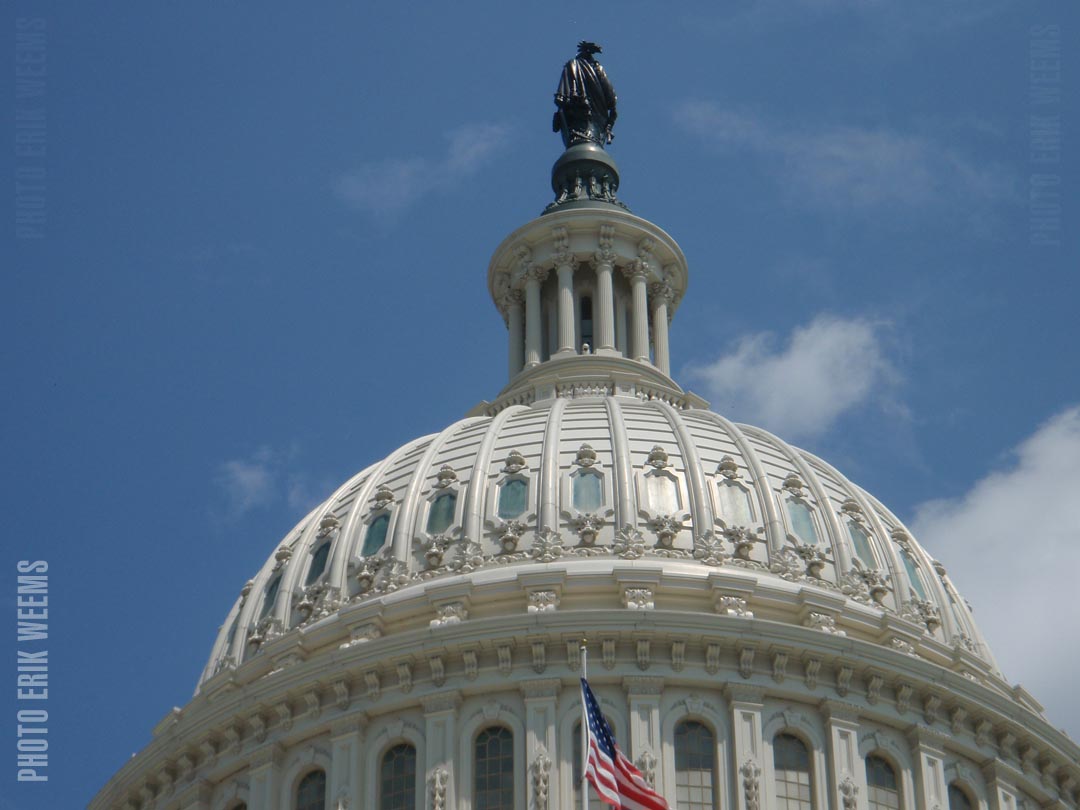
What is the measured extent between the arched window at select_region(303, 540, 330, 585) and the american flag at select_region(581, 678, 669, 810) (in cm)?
2130

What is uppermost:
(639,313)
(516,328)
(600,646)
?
(516,328)

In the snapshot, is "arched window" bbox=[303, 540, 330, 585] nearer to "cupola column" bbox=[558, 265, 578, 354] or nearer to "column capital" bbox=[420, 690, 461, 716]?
"column capital" bbox=[420, 690, 461, 716]

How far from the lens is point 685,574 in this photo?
80312mm

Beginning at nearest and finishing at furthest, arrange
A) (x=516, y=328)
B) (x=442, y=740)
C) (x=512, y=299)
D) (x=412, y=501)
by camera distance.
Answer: (x=442, y=740) → (x=412, y=501) → (x=516, y=328) → (x=512, y=299)

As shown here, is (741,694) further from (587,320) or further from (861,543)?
(587,320)

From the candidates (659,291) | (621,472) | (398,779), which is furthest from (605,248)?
(398,779)

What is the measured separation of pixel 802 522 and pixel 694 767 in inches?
450

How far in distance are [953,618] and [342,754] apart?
68.6 ft

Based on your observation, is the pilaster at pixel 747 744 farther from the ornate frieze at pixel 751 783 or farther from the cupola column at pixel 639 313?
the cupola column at pixel 639 313

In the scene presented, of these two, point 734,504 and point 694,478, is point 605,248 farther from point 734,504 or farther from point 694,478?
point 734,504

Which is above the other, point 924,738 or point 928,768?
point 924,738

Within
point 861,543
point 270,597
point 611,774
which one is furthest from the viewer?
point 270,597

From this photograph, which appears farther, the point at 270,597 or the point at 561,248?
the point at 561,248

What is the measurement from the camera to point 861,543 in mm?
86562
